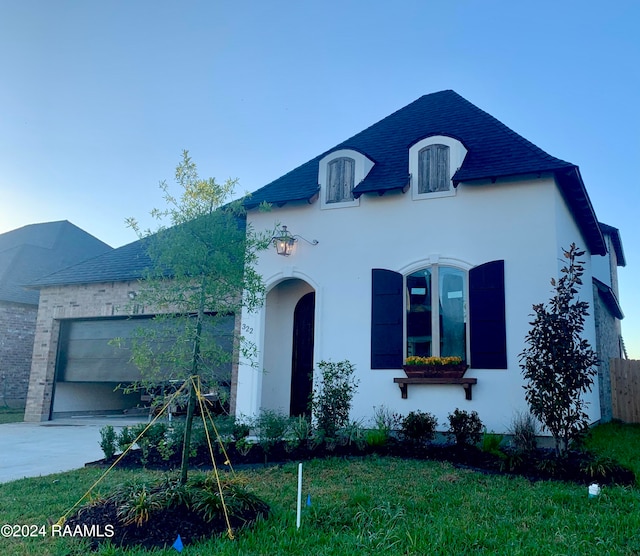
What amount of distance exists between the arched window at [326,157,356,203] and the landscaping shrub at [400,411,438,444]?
4.13m

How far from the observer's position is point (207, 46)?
986 centimetres

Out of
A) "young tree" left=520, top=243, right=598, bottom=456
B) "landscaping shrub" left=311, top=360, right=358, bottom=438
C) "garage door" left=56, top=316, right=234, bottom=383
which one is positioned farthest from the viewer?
"garage door" left=56, top=316, right=234, bottom=383

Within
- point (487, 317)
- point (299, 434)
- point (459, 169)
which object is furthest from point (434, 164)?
point (299, 434)

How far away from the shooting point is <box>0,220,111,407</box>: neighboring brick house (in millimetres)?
18141

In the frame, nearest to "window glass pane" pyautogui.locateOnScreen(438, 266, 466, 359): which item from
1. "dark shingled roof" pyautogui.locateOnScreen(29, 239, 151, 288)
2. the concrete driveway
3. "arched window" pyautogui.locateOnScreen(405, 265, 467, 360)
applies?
"arched window" pyautogui.locateOnScreen(405, 265, 467, 360)

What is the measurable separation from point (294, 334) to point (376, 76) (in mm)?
5659

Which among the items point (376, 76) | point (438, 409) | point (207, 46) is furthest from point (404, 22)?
point (438, 409)

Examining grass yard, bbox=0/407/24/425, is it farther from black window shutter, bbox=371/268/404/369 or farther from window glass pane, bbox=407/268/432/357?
window glass pane, bbox=407/268/432/357

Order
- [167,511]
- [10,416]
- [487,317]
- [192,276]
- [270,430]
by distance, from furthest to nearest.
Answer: [10,416], [487,317], [270,430], [192,276], [167,511]

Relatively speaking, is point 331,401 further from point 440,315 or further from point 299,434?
point 440,315

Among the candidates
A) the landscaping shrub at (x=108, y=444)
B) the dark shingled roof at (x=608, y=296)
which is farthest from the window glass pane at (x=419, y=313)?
the dark shingled roof at (x=608, y=296)

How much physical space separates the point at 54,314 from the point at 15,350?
638 cm

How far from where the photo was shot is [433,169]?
8945mm

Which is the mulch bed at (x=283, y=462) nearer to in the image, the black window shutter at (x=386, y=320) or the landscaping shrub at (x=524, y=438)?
the landscaping shrub at (x=524, y=438)
